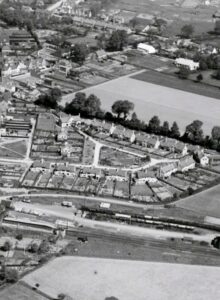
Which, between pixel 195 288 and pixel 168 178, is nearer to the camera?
pixel 195 288

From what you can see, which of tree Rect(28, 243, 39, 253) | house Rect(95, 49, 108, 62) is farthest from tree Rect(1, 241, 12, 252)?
house Rect(95, 49, 108, 62)

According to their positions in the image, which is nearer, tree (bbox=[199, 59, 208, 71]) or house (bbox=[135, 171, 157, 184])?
house (bbox=[135, 171, 157, 184])

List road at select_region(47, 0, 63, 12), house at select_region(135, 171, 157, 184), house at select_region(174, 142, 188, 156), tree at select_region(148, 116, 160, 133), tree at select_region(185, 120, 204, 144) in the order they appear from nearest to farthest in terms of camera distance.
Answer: house at select_region(135, 171, 157, 184) → house at select_region(174, 142, 188, 156) → tree at select_region(185, 120, 204, 144) → tree at select_region(148, 116, 160, 133) → road at select_region(47, 0, 63, 12)

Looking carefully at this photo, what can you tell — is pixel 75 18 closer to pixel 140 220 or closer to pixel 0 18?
pixel 0 18

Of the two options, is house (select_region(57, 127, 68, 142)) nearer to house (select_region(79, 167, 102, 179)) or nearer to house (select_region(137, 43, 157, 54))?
house (select_region(79, 167, 102, 179))

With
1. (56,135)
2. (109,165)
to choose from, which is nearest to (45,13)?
(56,135)

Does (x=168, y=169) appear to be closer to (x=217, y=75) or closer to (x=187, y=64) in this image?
(x=217, y=75)

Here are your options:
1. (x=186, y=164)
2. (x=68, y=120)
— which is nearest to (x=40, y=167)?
(x=68, y=120)
